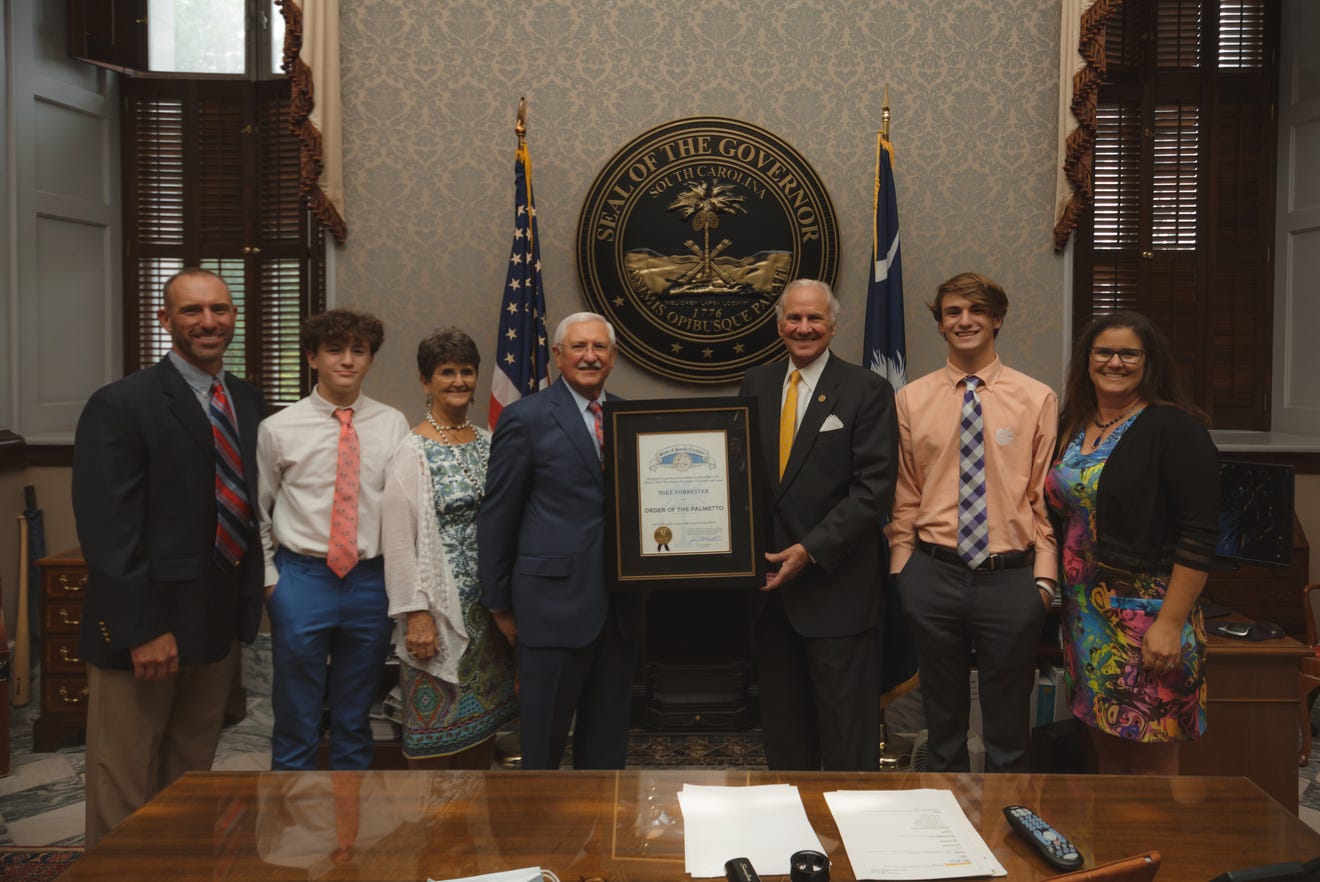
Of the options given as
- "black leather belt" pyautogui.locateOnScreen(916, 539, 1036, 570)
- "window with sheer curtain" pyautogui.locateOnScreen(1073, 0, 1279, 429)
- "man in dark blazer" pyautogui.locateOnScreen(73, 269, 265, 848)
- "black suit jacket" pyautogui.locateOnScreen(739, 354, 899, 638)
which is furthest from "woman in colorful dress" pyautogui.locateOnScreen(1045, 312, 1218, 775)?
"window with sheer curtain" pyautogui.locateOnScreen(1073, 0, 1279, 429)

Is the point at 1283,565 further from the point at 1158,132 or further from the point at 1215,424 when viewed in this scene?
the point at 1158,132

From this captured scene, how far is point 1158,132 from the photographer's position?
16.3ft

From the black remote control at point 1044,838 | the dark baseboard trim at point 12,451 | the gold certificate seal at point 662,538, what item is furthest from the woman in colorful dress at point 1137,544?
the dark baseboard trim at point 12,451

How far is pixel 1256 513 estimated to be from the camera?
3.46m

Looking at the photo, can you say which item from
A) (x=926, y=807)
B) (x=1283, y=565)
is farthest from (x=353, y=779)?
(x=1283, y=565)

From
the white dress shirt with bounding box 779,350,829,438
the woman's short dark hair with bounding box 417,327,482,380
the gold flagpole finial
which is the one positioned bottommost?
the white dress shirt with bounding box 779,350,829,438

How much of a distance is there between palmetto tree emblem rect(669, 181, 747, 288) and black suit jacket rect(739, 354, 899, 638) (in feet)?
5.39

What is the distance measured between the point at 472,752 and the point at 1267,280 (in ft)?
15.0

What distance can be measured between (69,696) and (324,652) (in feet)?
6.53

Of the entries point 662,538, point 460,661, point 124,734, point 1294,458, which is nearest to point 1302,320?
point 1294,458

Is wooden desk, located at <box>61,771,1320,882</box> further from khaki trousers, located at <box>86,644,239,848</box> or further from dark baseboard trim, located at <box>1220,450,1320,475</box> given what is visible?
dark baseboard trim, located at <box>1220,450,1320,475</box>

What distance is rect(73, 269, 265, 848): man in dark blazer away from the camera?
2.44 m

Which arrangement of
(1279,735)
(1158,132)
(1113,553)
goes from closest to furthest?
(1113,553) → (1279,735) → (1158,132)

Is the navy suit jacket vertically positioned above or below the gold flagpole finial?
below
